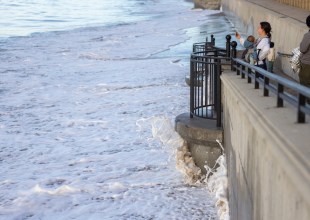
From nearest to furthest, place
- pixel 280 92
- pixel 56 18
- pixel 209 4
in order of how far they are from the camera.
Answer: pixel 280 92 < pixel 56 18 < pixel 209 4

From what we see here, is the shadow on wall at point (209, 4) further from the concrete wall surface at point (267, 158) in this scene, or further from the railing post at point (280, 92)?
the railing post at point (280, 92)

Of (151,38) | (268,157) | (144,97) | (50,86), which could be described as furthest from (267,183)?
(151,38)

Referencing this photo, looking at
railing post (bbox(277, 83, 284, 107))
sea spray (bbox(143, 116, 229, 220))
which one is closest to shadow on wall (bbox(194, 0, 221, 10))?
sea spray (bbox(143, 116, 229, 220))

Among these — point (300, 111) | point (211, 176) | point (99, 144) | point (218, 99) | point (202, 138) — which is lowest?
point (99, 144)

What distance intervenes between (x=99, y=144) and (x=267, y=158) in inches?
314

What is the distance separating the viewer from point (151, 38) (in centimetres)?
3625

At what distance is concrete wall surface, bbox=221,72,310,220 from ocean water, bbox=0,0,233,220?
1941 millimetres

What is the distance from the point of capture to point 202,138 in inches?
290

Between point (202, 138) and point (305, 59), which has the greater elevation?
point (305, 59)

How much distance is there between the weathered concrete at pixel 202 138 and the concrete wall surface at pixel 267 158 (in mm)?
1289

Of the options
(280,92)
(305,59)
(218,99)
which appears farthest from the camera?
(218,99)

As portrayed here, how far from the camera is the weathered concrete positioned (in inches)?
285

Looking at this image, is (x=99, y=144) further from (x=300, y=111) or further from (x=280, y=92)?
(x=300, y=111)

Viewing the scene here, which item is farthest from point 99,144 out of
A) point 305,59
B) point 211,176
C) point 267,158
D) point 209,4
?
point 209,4
